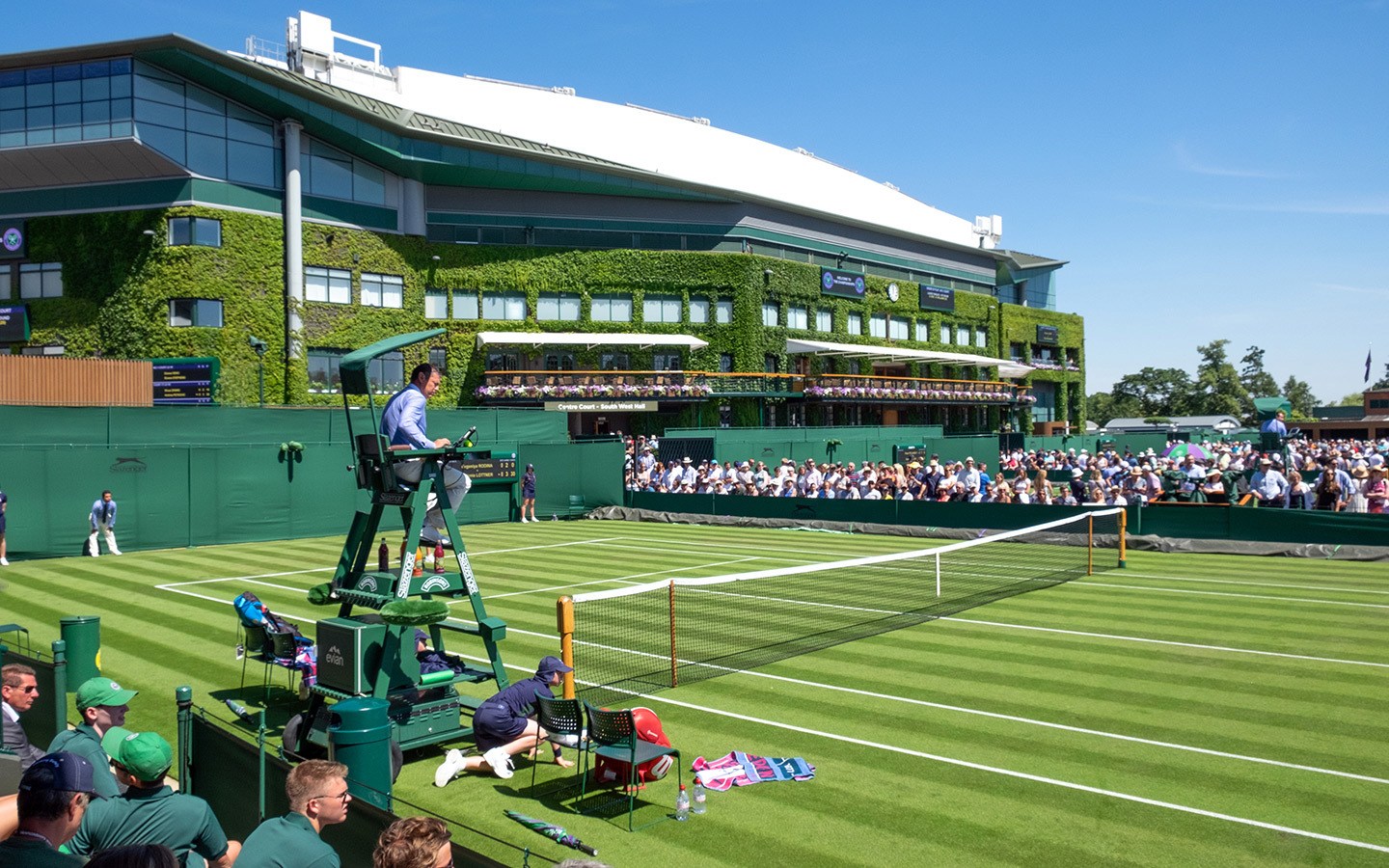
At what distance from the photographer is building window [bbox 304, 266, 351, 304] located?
48.5 m

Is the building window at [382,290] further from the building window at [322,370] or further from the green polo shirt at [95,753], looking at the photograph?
the green polo shirt at [95,753]

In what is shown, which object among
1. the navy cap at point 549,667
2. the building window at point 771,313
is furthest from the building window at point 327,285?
the navy cap at point 549,667

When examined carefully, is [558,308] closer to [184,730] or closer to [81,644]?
[81,644]

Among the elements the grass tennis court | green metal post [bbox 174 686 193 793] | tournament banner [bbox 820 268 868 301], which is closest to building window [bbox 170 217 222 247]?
the grass tennis court

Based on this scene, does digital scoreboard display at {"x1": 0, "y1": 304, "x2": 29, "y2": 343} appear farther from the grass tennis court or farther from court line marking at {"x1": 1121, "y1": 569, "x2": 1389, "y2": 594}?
court line marking at {"x1": 1121, "y1": 569, "x2": 1389, "y2": 594}

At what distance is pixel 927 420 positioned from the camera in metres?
74.9

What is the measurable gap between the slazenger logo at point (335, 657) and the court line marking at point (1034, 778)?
3.74m

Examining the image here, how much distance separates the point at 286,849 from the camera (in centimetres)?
490

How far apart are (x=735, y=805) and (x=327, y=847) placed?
13.7 ft

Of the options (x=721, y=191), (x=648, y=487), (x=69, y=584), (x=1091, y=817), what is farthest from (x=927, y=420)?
(x=1091, y=817)

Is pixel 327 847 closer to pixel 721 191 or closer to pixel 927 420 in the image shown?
pixel 721 191

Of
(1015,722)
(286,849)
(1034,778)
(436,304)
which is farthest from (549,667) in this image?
(436,304)

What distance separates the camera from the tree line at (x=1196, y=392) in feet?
403

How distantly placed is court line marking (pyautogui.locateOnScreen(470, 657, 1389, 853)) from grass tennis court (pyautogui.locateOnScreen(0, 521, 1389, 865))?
0.09ft
